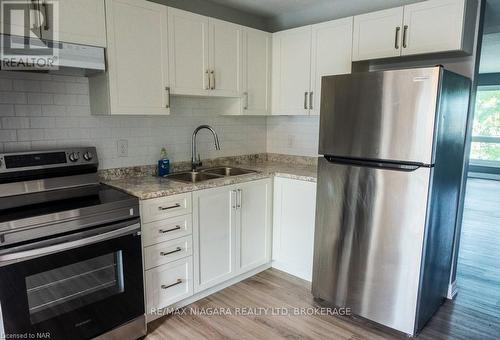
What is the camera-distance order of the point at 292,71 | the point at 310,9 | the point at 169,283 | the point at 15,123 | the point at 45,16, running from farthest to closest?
the point at 310,9 → the point at 292,71 → the point at 169,283 → the point at 15,123 → the point at 45,16

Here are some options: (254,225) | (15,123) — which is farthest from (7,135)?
(254,225)

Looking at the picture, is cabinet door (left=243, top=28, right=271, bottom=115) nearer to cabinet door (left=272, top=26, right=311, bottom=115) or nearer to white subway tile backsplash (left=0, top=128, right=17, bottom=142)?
cabinet door (left=272, top=26, right=311, bottom=115)

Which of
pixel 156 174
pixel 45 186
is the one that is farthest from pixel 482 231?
pixel 45 186

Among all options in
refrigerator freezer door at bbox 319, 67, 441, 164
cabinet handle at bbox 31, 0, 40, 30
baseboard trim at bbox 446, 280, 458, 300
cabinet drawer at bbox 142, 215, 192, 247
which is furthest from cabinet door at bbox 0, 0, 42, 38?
baseboard trim at bbox 446, 280, 458, 300

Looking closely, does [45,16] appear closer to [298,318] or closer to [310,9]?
[310,9]

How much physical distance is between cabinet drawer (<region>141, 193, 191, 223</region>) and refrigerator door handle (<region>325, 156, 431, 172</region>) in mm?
1041

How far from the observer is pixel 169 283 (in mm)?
2367

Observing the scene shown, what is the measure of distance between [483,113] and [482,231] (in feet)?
15.3

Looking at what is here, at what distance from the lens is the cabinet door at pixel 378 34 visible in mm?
2514

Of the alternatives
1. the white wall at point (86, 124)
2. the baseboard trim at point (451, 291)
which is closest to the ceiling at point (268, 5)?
the white wall at point (86, 124)

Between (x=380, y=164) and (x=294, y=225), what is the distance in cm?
104

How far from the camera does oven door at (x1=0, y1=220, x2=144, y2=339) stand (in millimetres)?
1640

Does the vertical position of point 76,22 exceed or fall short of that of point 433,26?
it falls short

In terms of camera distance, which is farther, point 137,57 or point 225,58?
point 225,58
